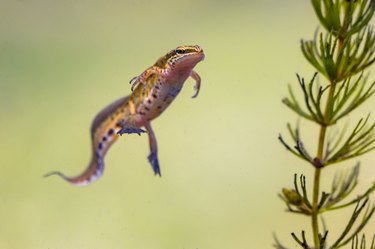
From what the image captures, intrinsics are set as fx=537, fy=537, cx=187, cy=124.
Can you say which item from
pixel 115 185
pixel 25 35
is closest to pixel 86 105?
pixel 115 185

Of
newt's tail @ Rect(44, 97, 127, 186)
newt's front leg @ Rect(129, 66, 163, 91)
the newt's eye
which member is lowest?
newt's tail @ Rect(44, 97, 127, 186)

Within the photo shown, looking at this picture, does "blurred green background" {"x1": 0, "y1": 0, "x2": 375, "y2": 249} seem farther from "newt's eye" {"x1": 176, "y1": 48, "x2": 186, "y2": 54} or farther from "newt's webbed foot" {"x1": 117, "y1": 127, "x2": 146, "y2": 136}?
"newt's eye" {"x1": 176, "y1": 48, "x2": 186, "y2": 54}

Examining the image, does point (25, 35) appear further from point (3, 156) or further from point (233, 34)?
point (233, 34)

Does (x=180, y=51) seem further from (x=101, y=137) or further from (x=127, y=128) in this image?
(x=101, y=137)

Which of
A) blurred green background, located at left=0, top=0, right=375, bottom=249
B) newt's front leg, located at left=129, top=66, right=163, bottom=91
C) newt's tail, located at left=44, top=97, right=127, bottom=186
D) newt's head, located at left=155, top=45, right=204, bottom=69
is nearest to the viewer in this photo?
newt's head, located at left=155, top=45, right=204, bottom=69

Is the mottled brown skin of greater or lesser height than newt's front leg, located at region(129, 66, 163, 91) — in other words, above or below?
below

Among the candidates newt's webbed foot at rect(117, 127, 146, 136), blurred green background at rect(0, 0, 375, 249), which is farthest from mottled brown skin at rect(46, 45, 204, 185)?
blurred green background at rect(0, 0, 375, 249)
